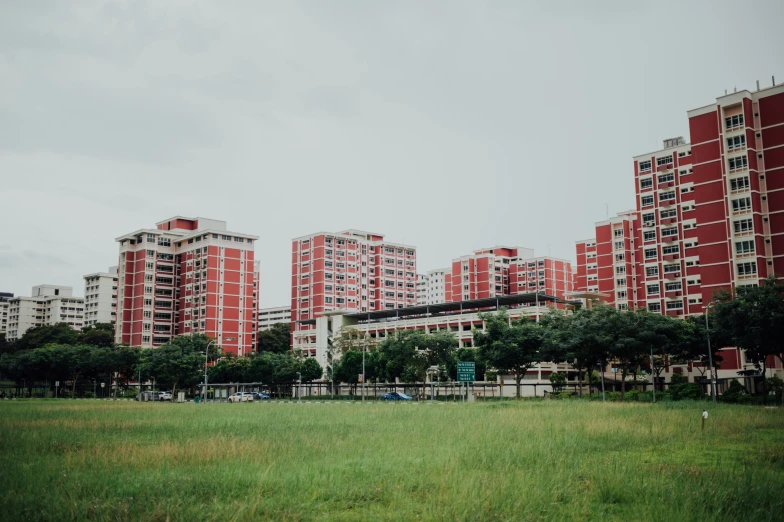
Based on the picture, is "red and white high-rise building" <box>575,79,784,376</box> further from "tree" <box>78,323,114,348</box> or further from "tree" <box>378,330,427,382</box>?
"tree" <box>78,323,114,348</box>

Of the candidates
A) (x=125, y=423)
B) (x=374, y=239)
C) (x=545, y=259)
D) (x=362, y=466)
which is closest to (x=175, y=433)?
(x=125, y=423)

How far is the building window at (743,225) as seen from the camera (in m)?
62.3

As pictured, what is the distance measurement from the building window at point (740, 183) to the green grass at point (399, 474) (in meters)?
50.9

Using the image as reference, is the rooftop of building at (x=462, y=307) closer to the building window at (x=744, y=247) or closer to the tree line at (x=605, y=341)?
the tree line at (x=605, y=341)

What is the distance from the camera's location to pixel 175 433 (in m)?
20.7

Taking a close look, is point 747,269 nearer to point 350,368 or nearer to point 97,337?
point 350,368

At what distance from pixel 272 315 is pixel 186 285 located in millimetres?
71202

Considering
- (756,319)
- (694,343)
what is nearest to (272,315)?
(694,343)

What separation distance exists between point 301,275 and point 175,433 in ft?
355

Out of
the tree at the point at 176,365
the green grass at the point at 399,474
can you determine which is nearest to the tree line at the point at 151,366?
the tree at the point at 176,365

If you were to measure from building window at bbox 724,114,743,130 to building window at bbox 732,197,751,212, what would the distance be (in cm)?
788

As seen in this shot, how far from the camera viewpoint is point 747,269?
2430 inches

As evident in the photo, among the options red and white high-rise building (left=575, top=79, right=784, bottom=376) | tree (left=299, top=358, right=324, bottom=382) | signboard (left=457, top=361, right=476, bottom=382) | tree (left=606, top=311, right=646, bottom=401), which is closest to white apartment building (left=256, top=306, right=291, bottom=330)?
tree (left=299, top=358, right=324, bottom=382)

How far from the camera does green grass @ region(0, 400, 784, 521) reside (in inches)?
380
